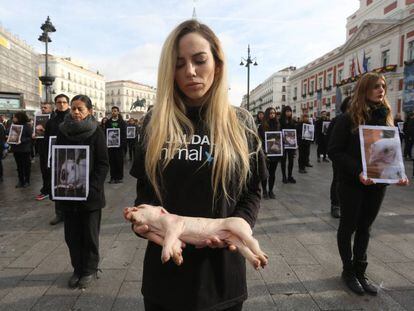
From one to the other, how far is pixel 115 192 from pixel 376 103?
20.8 ft

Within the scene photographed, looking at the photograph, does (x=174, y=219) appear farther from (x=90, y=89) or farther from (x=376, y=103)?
(x=90, y=89)

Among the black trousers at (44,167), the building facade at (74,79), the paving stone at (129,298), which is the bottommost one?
the paving stone at (129,298)

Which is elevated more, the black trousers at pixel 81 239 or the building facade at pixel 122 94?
the building facade at pixel 122 94

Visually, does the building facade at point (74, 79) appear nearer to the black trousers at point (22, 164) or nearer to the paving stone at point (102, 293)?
the black trousers at point (22, 164)

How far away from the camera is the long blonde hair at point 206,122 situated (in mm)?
1486

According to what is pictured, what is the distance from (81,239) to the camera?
350cm

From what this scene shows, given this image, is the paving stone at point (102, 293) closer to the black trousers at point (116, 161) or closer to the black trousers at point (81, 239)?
the black trousers at point (81, 239)

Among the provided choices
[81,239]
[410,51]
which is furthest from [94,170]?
[410,51]

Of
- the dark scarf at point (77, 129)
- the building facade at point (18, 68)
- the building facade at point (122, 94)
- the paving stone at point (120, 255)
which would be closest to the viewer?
the dark scarf at point (77, 129)

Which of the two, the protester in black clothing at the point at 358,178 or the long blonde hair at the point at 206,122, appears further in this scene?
the protester in black clothing at the point at 358,178

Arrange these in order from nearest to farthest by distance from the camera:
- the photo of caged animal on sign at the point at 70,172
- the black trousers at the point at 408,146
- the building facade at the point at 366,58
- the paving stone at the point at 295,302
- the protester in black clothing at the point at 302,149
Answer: the paving stone at the point at 295,302 < the photo of caged animal on sign at the point at 70,172 < the protester in black clothing at the point at 302,149 < the black trousers at the point at 408,146 < the building facade at the point at 366,58

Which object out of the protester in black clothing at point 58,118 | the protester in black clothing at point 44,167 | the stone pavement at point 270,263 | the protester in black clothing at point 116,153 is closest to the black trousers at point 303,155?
the stone pavement at point 270,263

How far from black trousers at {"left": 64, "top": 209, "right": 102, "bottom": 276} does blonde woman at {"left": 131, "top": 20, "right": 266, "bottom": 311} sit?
83.2 inches

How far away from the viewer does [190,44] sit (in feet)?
4.88
